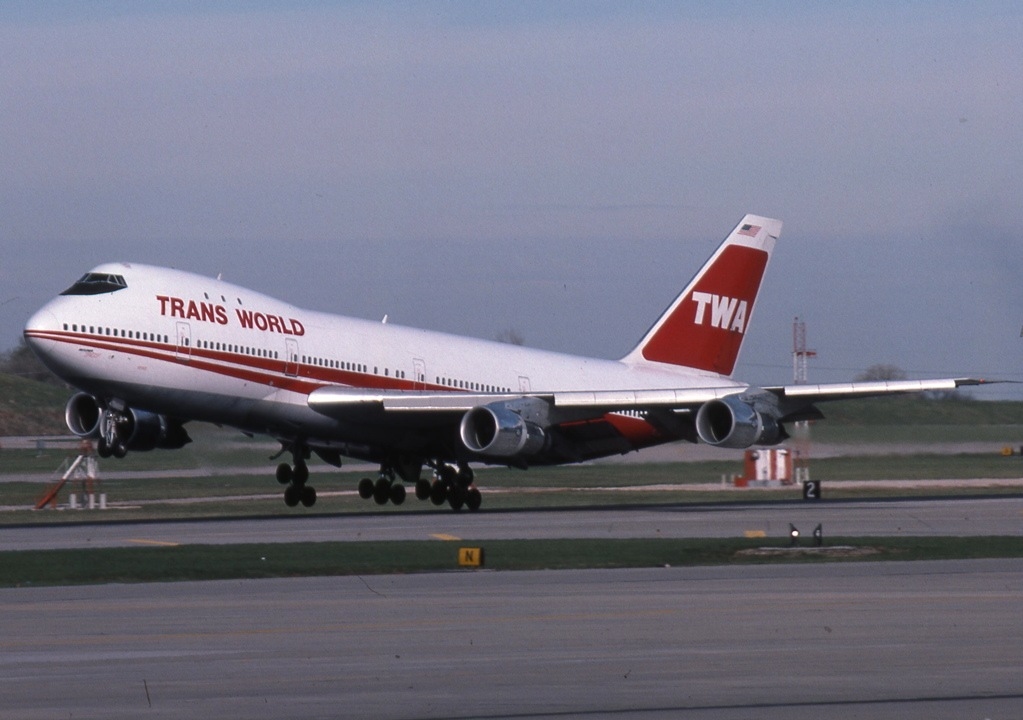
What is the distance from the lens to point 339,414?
4334 centimetres

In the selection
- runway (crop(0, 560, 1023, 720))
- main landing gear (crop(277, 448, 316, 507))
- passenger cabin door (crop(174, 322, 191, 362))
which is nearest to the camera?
runway (crop(0, 560, 1023, 720))

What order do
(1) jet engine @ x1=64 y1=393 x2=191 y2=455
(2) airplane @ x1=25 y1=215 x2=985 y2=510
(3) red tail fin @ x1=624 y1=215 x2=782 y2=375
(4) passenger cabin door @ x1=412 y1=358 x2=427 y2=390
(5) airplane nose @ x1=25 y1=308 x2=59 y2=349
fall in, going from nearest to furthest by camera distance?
(5) airplane nose @ x1=25 y1=308 x2=59 y2=349 < (2) airplane @ x1=25 y1=215 x2=985 y2=510 < (1) jet engine @ x1=64 y1=393 x2=191 y2=455 < (4) passenger cabin door @ x1=412 y1=358 x2=427 y2=390 < (3) red tail fin @ x1=624 y1=215 x2=782 y2=375

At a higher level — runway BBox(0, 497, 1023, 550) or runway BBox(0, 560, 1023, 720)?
runway BBox(0, 560, 1023, 720)

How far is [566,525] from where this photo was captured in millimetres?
36781

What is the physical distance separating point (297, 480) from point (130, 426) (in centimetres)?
554

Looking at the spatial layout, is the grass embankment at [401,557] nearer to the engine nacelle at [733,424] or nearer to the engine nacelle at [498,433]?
the engine nacelle at [498,433]

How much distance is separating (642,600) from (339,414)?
954 inches

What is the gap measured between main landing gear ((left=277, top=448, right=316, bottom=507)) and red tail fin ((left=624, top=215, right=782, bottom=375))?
12.9m

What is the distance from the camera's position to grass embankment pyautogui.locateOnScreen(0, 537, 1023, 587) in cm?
2472

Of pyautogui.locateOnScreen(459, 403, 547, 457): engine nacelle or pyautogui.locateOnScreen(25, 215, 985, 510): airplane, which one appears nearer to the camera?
pyautogui.locateOnScreen(25, 215, 985, 510): airplane

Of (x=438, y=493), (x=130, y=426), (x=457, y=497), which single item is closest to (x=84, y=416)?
(x=130, y=426)

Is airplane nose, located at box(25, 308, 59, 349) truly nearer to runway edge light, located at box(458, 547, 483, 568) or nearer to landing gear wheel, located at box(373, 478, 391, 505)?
landing gear wheel, located at box(373, 478, 391, 505)

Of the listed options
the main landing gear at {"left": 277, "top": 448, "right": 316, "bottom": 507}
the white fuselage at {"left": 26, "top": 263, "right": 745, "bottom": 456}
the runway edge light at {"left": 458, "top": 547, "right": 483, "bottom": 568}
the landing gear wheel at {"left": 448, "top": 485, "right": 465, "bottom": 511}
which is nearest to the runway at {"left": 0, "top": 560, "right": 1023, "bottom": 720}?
the runway edge light at {"left": 458, "top": 547, "right": 483, "bottom": 568}

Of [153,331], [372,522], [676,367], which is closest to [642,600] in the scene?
[372,522]
